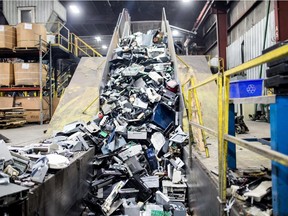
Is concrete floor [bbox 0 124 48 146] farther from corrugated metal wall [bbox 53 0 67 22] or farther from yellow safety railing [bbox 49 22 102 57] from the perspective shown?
corrugated metal wall [bbox 53 0 67 22]

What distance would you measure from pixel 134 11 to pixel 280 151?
15554 mm

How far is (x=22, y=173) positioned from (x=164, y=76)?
14.5ft

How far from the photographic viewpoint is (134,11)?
612 inches

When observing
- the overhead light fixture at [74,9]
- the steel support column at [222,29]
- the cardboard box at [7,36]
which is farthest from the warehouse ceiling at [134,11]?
the cardboard box at [7,36]

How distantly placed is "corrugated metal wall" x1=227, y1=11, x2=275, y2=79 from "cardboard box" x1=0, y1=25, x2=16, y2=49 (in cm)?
831

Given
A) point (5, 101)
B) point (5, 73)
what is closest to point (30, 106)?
point (5, 101)

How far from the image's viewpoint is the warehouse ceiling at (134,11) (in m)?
14.3

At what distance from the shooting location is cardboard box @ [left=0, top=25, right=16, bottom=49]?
8.16 m

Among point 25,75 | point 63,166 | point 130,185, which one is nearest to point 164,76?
point 130,185

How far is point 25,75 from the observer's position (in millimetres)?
8273

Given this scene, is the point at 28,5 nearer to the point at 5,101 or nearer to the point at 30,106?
the point at 5,101

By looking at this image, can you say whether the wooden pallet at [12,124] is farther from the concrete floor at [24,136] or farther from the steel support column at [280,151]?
the steel support column at [280,151]

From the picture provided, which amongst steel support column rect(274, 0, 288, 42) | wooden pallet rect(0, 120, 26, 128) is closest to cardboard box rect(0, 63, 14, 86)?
wooden pallet rect(0, 120, 26, 128)

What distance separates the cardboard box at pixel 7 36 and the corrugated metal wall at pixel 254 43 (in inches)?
327
